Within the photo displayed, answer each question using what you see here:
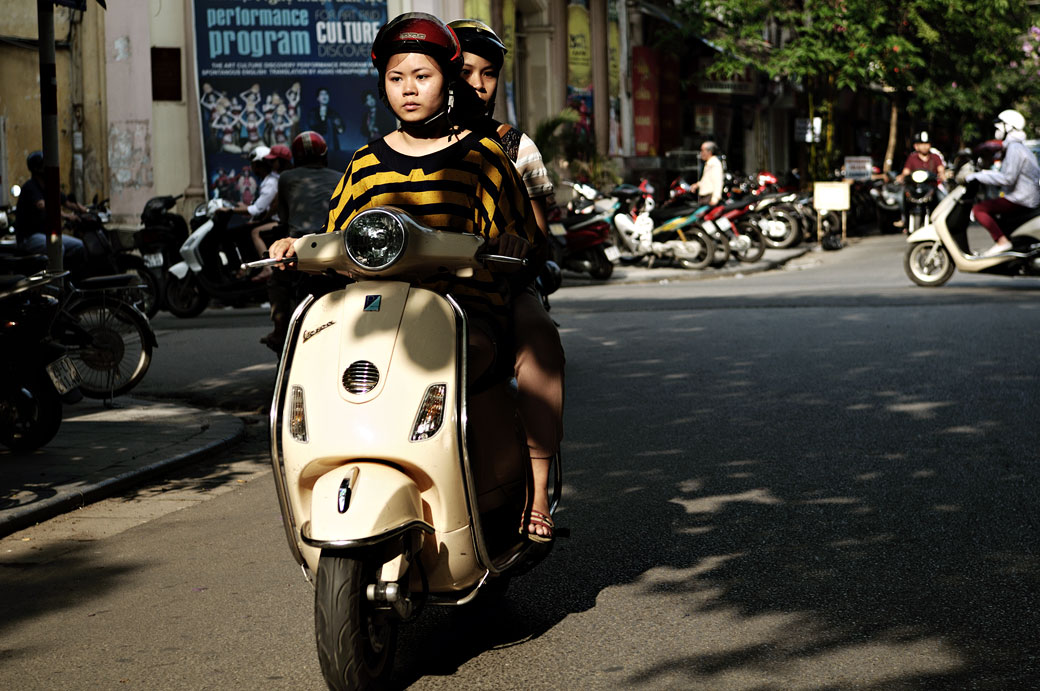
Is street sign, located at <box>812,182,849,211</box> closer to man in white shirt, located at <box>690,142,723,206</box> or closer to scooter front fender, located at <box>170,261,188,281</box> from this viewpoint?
man in white shirt, located at <box>690,142,723,206</box>

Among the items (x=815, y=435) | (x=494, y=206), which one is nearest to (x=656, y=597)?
(x=494, y=206)

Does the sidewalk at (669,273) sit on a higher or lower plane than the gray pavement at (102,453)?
higher

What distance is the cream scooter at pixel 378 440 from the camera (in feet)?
11.4

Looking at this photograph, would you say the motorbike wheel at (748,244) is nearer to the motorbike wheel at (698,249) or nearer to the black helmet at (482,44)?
the motorbike wheel at (698,249)

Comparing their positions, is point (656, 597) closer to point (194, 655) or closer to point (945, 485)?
point (194, 655)

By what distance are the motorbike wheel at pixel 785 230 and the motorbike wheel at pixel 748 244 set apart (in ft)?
7.36

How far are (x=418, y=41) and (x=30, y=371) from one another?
4270 millimetres

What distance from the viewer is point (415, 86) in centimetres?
396

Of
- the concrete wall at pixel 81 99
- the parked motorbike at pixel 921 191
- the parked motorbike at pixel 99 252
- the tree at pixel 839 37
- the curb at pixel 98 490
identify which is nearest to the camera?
the curb at pixel 98 490

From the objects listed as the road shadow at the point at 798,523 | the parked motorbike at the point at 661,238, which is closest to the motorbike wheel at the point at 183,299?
the road shadow at the point at 798,523

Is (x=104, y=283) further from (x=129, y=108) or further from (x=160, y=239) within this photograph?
(x=129, y=108)

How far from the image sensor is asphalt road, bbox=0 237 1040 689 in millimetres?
4012

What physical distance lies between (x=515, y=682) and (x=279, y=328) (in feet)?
18.7

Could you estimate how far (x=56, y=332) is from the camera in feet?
A: 28.4
